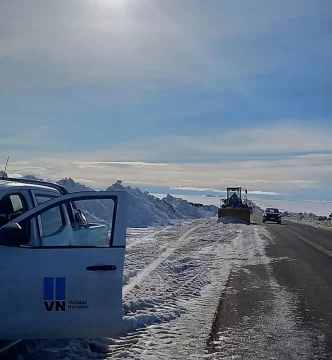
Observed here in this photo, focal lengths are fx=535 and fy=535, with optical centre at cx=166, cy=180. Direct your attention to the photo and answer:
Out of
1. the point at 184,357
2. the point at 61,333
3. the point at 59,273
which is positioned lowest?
the point at 184,357

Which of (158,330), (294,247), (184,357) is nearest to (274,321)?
(158,330)

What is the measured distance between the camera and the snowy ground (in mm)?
6051

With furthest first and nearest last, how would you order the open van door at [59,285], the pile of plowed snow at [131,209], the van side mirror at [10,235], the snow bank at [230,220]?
the snow bank at [230,220]
the pile of plowed snow at [131,209]
the open van door at [59,285]
the van side mirror at [10,235]

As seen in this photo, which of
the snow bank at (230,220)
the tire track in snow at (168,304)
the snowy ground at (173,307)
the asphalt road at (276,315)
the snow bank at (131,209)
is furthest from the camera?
the snow bank at (230,220)

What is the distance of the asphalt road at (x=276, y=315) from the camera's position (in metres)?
6.23

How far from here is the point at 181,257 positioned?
15.5 metres

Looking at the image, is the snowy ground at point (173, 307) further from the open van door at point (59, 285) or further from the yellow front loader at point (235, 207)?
the yellow front loader at point (235, 207)

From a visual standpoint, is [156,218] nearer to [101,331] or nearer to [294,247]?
[294,247]

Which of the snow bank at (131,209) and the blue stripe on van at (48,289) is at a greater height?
the snow bank at (131,209)

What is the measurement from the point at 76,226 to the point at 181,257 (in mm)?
9372

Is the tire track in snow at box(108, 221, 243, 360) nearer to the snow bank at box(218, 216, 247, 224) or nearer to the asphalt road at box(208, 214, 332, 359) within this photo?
the asphalt road at box(208, 214, 332, 359)

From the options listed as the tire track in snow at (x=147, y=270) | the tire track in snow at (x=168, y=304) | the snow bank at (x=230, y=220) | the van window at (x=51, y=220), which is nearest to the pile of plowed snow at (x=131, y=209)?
the snow bank at (x=230, y=220)

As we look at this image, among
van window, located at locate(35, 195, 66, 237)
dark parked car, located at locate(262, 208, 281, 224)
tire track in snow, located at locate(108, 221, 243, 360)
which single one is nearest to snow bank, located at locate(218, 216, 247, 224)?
dark parked car, located at locate(262, 208, 281, 224)

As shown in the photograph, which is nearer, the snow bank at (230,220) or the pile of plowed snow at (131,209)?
the pile of plowed snow at (131,209)
